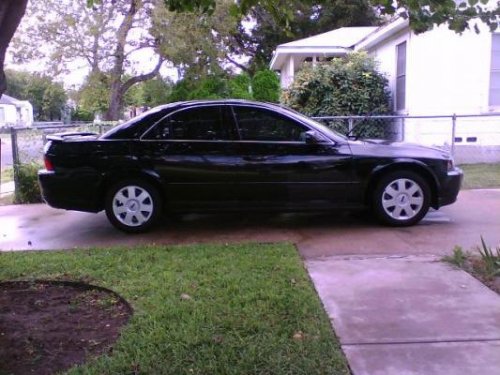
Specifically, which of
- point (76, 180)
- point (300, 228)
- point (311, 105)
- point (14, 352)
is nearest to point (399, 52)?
point (311, 105)

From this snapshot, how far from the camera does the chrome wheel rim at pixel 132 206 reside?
6.81 metres

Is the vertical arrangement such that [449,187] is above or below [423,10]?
below

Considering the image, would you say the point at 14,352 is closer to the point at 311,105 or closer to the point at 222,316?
the point at 222,316

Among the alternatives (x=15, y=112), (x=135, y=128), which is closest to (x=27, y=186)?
(x=135, y=128)

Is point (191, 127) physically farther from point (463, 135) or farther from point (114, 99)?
point (114, 99)

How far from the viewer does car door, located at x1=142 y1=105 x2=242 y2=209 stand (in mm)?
6734

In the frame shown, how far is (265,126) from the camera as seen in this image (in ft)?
22.5

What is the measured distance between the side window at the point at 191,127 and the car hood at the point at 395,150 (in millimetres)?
1600

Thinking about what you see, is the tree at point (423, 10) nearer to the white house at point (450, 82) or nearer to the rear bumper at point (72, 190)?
the rear bumper at point (72, 190)

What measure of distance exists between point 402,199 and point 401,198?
2 cm

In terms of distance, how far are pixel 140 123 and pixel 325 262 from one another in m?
2.85

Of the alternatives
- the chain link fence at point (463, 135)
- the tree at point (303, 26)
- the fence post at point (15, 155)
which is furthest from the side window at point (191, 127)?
the tree at point (303, 26)

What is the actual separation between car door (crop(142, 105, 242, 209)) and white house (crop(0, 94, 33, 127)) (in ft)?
189

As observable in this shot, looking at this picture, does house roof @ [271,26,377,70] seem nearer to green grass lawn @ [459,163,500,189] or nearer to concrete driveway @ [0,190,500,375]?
green grass lawn @ [459,163,500,189]
